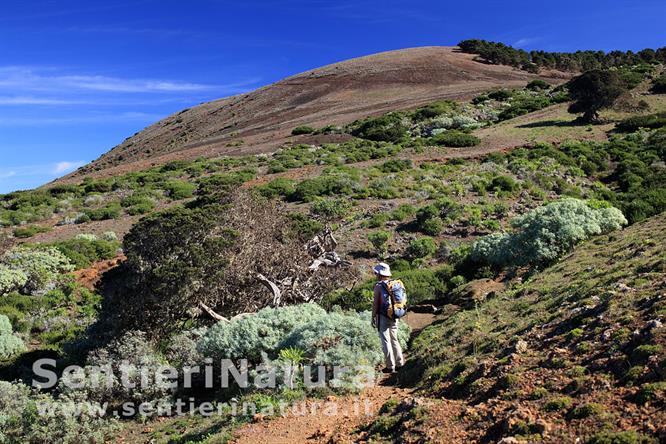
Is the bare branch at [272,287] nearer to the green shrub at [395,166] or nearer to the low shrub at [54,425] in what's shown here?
the low shrub at [54,425]

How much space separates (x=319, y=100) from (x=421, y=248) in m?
45.8

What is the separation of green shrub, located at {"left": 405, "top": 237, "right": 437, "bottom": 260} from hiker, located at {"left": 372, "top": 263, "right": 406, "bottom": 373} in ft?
27.2

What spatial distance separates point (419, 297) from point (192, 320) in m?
5.33

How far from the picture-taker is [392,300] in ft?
23.7

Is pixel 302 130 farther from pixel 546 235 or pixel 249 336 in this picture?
pixel 249 336

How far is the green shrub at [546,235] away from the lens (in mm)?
12180

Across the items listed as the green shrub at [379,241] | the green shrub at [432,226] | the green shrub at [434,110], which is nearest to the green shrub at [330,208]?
the green shrub at [379,241]

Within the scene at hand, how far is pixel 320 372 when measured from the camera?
A: 6988 millimetres

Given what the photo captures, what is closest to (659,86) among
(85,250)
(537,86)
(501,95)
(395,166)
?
(501,95)

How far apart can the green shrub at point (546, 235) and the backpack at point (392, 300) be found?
20.2 ft

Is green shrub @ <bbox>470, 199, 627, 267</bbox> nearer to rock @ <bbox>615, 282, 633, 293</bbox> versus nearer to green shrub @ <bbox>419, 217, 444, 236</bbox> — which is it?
green shrub @ <bbox>419, 217, 444, 236</bbox>

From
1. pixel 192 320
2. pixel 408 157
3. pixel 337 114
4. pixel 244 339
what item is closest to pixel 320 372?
pixel 244 339

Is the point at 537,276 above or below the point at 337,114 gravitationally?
below

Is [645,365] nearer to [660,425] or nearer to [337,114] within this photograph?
[660,425]
